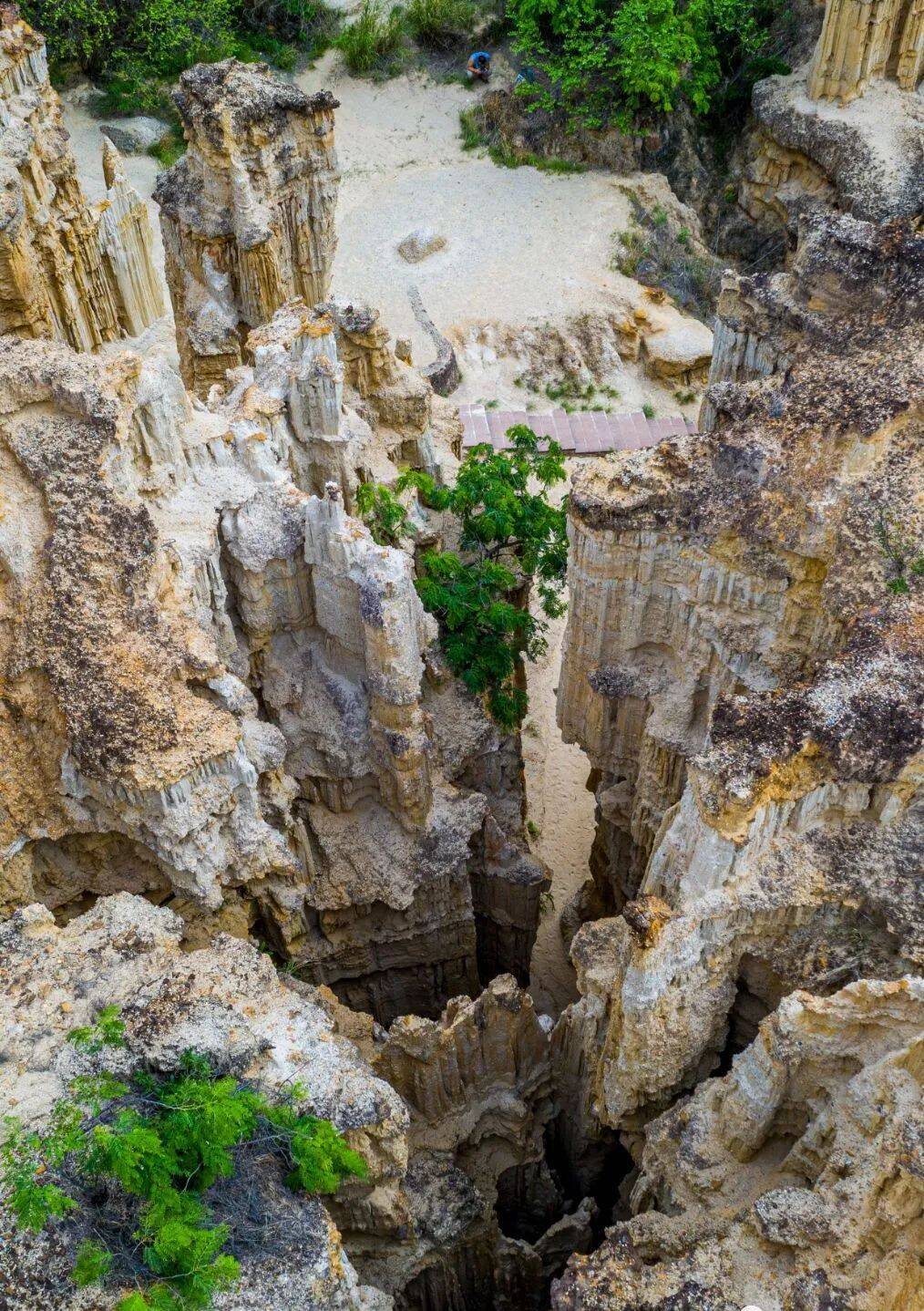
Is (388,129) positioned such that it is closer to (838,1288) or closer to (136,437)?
(136,437)

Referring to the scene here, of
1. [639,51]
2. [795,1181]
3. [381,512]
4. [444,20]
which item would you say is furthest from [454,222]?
[795,1181]

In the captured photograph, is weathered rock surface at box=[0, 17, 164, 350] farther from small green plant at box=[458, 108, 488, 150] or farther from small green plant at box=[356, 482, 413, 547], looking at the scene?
small green plant at box=[458, 108, 488, 150]

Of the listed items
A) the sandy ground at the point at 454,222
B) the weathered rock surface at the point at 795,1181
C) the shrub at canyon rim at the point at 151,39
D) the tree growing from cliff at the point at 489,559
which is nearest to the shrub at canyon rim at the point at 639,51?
the sandy ground at the point at 454,222

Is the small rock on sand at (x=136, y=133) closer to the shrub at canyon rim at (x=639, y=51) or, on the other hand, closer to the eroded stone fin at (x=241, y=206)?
the shrub at canyon rim at (x=639, y=51)

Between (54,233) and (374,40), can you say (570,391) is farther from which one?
(374,40)

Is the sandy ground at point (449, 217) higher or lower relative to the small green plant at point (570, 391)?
higher

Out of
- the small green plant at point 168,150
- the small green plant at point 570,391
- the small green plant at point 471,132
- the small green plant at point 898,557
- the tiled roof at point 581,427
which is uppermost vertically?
the small green plant at point 898,557

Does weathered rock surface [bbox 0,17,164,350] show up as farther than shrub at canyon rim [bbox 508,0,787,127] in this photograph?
No

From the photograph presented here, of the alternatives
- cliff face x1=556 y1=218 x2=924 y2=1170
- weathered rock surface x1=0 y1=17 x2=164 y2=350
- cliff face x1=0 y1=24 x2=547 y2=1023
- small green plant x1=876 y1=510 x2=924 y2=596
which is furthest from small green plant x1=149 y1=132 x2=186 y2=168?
small green plant x1=876 y1=510 x2=924 y2=596
